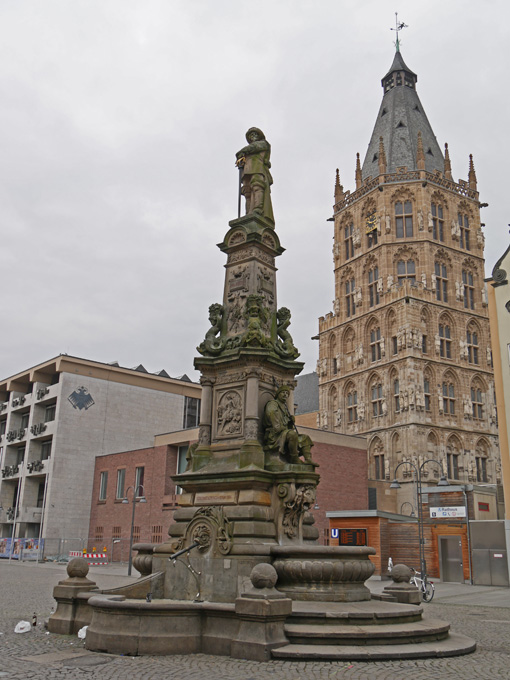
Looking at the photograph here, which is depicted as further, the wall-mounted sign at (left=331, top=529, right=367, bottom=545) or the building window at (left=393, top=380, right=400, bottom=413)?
the building window at (left=393, top=380, right=400, bottom=413)

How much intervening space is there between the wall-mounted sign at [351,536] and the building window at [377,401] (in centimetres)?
2611

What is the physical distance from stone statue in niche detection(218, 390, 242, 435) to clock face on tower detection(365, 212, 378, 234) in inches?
2231

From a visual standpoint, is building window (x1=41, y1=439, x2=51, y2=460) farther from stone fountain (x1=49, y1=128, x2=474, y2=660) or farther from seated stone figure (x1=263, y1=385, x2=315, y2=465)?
seated stone figure (x1=263, y1=385, x2=315, y2=465)

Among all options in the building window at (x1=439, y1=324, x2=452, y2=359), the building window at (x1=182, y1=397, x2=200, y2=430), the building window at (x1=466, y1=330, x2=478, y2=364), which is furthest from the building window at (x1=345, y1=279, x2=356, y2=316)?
the building window at (x1=182, y1=397, x2=200, y2=430)

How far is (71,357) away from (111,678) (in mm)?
48779

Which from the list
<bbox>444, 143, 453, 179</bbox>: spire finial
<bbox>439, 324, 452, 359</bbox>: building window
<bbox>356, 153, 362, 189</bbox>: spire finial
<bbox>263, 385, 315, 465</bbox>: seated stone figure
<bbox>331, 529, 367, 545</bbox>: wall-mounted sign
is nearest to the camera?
<bbox>263, 385, 315, 465</bbox>: seated stone figure

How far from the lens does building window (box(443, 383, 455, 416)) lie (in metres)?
60.6

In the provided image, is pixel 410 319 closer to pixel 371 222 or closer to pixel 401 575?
pixel 371 222

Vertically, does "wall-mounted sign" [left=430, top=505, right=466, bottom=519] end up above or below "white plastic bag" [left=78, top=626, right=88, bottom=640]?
above

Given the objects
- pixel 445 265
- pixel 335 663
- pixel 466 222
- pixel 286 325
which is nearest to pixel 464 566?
pixel 286 325

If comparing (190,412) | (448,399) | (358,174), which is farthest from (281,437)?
(358,174)

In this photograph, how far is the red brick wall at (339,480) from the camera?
44.7m

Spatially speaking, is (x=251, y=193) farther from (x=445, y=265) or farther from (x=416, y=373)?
(x=445, y=265)

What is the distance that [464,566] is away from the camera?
31922 mm
